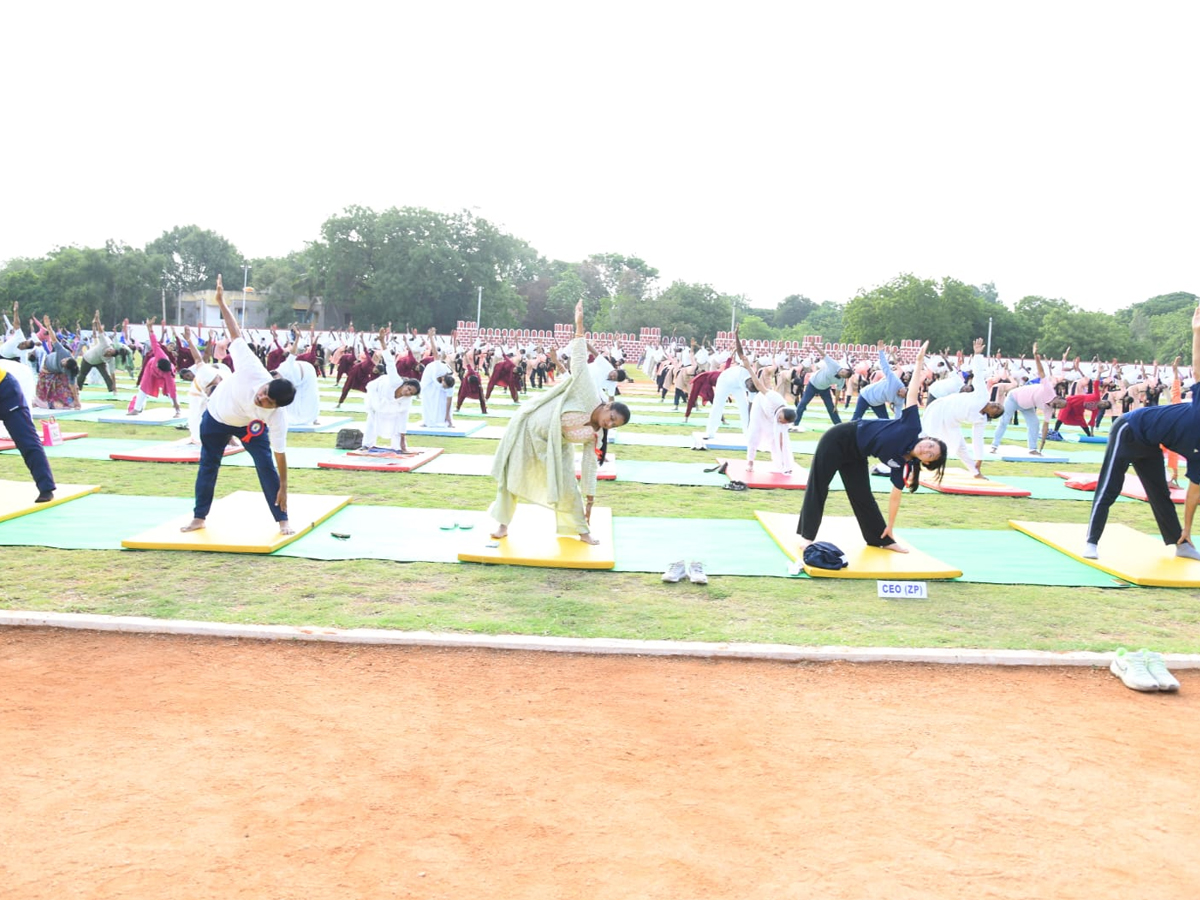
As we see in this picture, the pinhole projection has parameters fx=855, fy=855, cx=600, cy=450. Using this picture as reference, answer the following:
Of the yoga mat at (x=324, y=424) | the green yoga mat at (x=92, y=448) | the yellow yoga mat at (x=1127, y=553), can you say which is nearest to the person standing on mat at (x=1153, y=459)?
the yellow yoga mat at (x=1127, y=553)

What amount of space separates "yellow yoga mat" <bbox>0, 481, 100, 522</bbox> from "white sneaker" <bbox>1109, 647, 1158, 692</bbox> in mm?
8410

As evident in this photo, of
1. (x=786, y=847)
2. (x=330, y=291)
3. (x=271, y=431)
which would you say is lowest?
(x=786, y=847)

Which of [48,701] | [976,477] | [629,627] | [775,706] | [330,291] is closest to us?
[48,701]

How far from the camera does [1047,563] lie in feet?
24.3

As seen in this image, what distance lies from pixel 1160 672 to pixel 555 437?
4289mm

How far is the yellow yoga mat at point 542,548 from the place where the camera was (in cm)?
677

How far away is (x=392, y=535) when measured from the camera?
751 cm

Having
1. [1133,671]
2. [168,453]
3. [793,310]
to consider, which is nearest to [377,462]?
[168,453]

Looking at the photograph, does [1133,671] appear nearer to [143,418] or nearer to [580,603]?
[580,603]

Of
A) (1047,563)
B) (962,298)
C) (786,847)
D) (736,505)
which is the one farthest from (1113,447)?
(962,298)

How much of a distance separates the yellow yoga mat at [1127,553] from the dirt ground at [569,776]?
2.20 m

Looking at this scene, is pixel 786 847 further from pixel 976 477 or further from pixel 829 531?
pixel 976 477

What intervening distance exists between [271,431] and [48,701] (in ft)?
10.4

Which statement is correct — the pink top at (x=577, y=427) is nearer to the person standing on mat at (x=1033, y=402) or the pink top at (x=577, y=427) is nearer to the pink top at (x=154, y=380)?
the person standing on mat at (x=1033, y=402)
